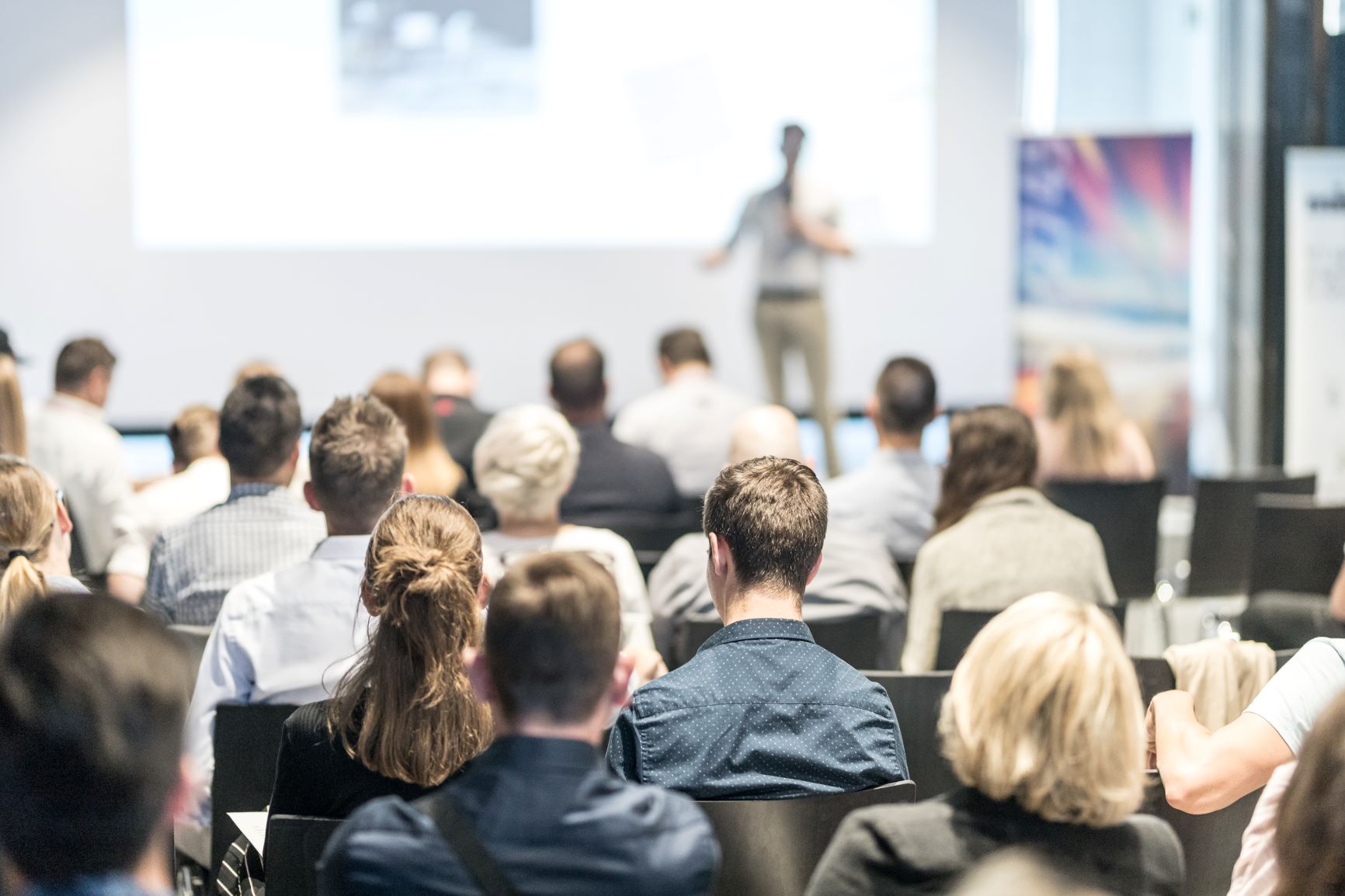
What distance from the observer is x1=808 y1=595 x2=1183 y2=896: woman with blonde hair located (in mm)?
1499

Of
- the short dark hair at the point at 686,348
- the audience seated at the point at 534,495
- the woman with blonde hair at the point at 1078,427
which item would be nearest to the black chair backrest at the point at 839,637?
the audience seated at the point at 534,495

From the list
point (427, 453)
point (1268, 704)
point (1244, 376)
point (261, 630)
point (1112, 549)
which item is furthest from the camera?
point (1244, 376)

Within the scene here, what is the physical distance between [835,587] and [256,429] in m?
1.42

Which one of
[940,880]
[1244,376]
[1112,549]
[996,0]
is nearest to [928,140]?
[996,0]

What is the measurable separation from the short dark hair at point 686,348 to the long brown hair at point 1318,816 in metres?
4.94

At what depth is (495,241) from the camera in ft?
28.5

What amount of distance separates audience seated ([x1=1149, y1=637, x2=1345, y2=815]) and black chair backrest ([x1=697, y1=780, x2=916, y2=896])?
448 millimetres

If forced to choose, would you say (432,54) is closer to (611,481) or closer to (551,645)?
(611,481)

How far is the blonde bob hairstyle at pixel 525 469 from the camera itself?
3436 millimetres

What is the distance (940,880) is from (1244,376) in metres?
7.02

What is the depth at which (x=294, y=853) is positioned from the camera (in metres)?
1.79

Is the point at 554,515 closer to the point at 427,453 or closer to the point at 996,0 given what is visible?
the point at 427,453

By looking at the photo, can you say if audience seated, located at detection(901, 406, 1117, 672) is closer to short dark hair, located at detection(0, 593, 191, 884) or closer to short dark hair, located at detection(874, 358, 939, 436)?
short dark hair, located at detection(874, 358, 939, 436)

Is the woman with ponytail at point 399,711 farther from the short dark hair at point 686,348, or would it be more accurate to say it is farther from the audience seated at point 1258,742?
the short dark hair at point 686,348
